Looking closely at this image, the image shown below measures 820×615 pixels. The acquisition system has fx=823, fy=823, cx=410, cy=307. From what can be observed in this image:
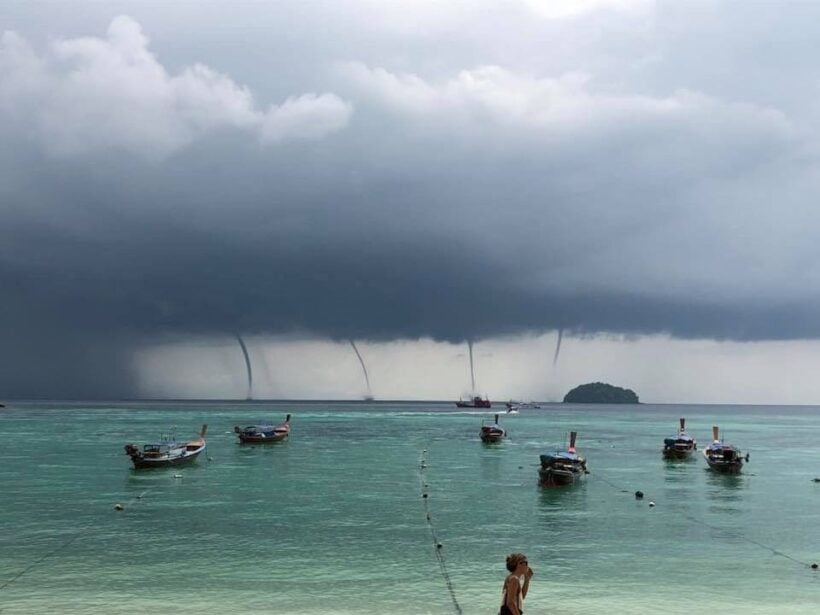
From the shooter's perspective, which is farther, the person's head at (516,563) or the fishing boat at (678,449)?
the fishing boat at (678,449)

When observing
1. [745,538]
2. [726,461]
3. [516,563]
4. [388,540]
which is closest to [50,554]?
[388,540]

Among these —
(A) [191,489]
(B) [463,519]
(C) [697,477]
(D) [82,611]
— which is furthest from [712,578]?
(C) [697,477]

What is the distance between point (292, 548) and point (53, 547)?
16650 mm

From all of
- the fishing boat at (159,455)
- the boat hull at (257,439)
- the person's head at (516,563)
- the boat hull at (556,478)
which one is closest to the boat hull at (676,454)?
the boat hull at (556,478)

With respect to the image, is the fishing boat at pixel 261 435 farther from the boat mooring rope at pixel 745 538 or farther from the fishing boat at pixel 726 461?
the boat mooring rope at pixel 745 538

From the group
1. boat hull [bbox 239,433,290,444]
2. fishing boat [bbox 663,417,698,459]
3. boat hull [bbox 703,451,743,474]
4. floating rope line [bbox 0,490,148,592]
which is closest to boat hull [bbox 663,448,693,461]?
fishing boat [bbox 663,417,698,459]

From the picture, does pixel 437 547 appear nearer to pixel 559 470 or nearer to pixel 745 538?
pixel 745 538

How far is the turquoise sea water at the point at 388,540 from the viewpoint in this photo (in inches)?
1731

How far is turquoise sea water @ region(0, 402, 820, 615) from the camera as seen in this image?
44.0 metres

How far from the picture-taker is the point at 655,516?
76562mm

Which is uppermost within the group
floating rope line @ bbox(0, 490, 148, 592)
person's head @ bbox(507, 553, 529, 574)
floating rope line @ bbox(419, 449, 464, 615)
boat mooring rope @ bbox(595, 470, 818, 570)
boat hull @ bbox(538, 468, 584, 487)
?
person's head @ bbox(507, 553, 529, 574)

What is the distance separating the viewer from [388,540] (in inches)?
2404

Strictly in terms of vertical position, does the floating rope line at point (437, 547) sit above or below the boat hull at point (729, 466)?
below

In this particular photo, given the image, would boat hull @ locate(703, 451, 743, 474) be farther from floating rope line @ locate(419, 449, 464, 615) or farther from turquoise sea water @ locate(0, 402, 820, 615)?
floating rope line @ locate(419, 449, 464, 615)
